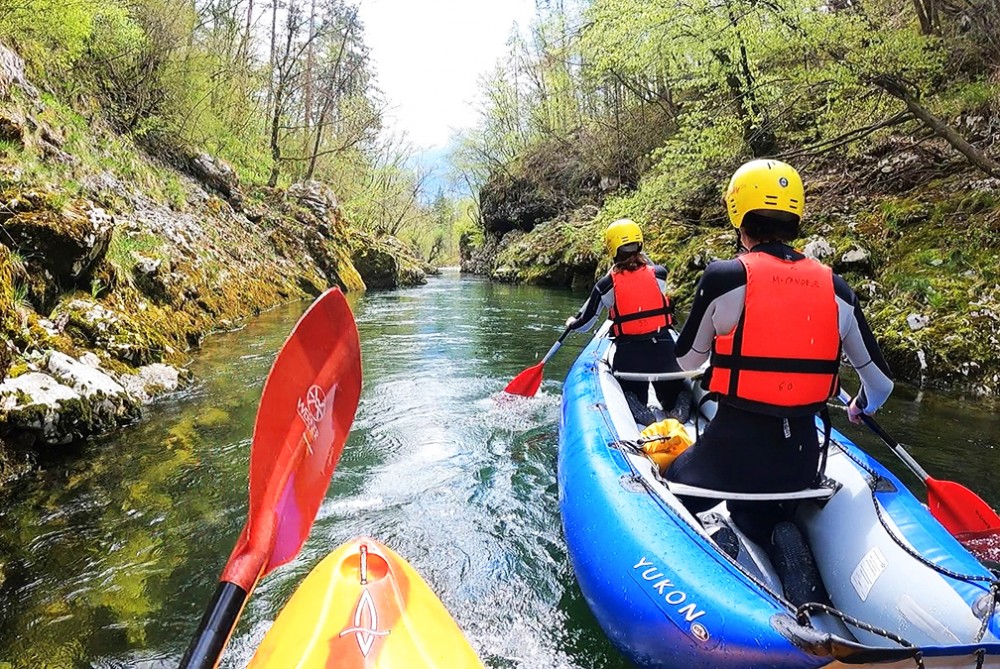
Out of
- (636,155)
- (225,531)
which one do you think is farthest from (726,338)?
(636,155)

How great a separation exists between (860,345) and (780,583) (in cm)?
92

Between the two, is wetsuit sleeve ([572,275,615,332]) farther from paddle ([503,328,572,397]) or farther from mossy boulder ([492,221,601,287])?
mossy boulder ([492,221,601,287])

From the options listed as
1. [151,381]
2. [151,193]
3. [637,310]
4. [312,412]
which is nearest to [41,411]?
[151,381]

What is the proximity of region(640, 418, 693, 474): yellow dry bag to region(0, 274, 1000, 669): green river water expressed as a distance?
68 centimetres

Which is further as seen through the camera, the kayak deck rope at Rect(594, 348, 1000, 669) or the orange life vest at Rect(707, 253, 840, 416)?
the orange life vest at Rect(707, 253, 840, 416)

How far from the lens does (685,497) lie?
2539mm

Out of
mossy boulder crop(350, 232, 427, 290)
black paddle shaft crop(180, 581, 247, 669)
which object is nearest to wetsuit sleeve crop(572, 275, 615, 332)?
black paddle shaft crop(180, 581, 247, 669)

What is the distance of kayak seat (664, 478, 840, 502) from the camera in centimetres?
220

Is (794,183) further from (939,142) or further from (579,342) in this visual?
(939,142)

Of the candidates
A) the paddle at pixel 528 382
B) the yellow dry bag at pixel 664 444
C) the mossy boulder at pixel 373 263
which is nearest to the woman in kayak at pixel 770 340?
the yellow dry bag at pixel 664 444

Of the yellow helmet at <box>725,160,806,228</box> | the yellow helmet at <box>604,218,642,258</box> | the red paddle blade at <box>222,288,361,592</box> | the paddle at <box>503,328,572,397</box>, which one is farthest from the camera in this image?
the paddle at <box>503,328,572,397</box>

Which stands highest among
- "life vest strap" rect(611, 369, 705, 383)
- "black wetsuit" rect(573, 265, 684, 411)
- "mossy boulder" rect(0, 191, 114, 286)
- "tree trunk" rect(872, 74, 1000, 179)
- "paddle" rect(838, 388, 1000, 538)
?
"tree trunk" rect(872, 74, 1000, 179)

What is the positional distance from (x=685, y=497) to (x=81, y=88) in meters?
12.5

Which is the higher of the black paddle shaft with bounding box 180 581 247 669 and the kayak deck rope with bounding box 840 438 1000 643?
the black paddle shaft with bounding box 180 581 247 669
